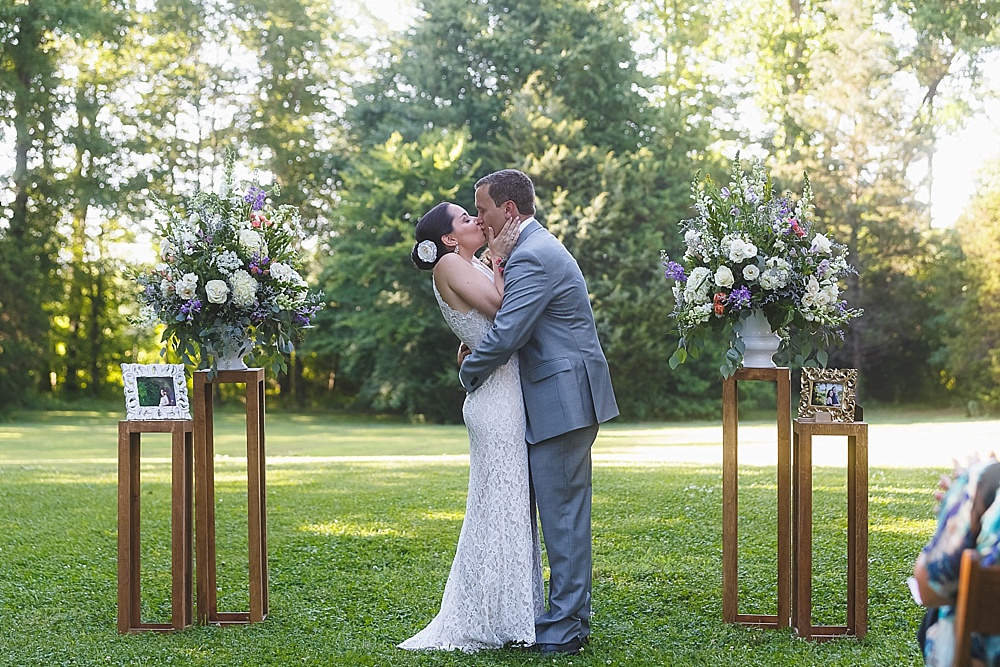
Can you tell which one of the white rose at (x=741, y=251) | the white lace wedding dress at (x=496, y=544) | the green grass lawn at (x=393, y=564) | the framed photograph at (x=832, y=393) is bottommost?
the green grass lawn at (x=393, y=564)

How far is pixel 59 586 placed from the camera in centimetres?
659

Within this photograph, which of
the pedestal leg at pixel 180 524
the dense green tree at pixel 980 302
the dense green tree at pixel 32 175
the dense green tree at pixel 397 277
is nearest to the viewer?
the pedestal leg at pixel 180 524

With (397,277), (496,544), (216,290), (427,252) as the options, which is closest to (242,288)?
(216,290)

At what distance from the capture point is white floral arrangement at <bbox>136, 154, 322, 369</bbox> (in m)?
5.25

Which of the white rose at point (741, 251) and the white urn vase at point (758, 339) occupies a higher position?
the white rose at point (741, 251)

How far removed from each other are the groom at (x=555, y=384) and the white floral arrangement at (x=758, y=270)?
538mm

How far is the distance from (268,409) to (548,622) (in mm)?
28695

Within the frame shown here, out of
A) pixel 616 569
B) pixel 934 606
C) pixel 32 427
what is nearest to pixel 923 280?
pixel 32 427

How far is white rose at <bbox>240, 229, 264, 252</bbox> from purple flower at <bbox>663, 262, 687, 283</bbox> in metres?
2.04

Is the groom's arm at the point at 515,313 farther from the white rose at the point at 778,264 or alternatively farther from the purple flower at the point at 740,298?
the white rose at the point at 778,264

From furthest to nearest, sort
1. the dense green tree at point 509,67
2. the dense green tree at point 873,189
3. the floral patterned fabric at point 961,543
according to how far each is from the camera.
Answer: the dense green tree at point 873,189 → the dense green tree at point 509,67 → the floral patterned fabric at point 961,543

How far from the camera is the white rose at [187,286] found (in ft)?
17.0

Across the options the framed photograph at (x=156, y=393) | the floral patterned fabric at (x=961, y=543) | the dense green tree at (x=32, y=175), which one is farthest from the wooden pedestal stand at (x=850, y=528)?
the dense green tree at (x=32, y=175)

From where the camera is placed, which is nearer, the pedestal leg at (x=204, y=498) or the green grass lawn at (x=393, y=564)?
the green grass lawn at (x=393, y=564)
